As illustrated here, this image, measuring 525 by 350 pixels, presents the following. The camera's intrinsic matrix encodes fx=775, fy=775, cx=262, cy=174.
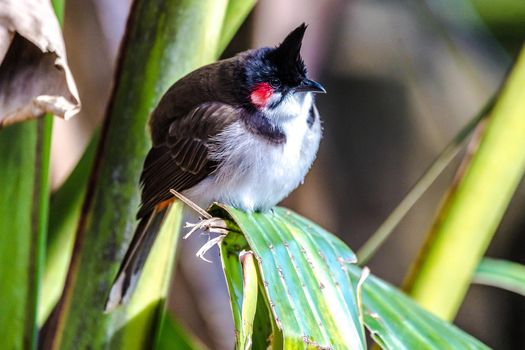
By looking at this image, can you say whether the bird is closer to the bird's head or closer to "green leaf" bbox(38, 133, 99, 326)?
the bird's head

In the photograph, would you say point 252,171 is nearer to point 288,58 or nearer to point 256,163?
point 256,163

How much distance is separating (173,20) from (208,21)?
0.15ft

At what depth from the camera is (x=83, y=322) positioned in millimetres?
974

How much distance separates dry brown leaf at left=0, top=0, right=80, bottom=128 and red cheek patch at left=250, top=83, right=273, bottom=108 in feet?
1.23

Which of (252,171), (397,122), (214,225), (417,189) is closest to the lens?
(214,225)

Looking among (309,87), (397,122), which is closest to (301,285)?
(309,87)

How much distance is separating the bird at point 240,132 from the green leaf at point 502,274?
324 mm

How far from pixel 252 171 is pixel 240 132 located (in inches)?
2.5

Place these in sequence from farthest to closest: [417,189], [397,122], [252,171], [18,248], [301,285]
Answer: [397,122], [252,171], [417,189], [18,248], [301,285]

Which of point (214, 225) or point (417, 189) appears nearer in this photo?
point (214, 225)

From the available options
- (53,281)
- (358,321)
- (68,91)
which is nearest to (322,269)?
(358,321)

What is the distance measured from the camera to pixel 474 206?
3.49 ft

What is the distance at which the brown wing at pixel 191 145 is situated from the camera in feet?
3.76

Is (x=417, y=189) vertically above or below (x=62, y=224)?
above
